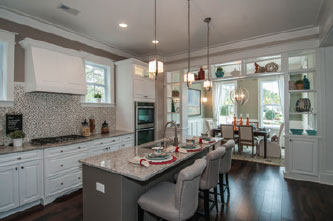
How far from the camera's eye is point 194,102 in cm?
730

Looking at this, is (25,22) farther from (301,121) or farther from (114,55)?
(301,121)

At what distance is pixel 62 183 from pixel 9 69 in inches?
78.5

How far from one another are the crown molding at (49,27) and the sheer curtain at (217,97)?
186 inches

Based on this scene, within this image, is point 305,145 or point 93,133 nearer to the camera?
point 305,145

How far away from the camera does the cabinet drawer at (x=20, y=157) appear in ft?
7.35

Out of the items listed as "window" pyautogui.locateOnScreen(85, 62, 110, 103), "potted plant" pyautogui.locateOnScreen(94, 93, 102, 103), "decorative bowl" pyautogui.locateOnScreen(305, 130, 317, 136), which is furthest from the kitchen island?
"decorative bowl" pyautogui.locateOnScreen(305, 130, 317, 136)

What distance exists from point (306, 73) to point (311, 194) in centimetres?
236

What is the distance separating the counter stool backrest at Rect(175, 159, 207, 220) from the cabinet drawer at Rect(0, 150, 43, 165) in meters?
2.22

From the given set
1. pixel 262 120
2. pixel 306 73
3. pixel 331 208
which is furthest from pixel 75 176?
pixel 262 120

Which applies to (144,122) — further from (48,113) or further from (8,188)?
(8,188)

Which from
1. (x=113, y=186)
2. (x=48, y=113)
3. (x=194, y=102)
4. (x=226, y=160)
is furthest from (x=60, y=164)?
(x=194, y=102)

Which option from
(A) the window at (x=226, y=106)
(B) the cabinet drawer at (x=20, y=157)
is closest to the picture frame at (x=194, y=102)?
(A) the window at (x=226, y=106)

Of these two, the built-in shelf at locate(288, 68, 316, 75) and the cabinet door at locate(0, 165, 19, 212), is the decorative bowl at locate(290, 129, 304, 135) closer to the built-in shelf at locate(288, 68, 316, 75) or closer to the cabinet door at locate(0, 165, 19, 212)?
the built-in shelf at locate(288, 68, 316, 75)

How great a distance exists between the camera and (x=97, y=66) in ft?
13.5
